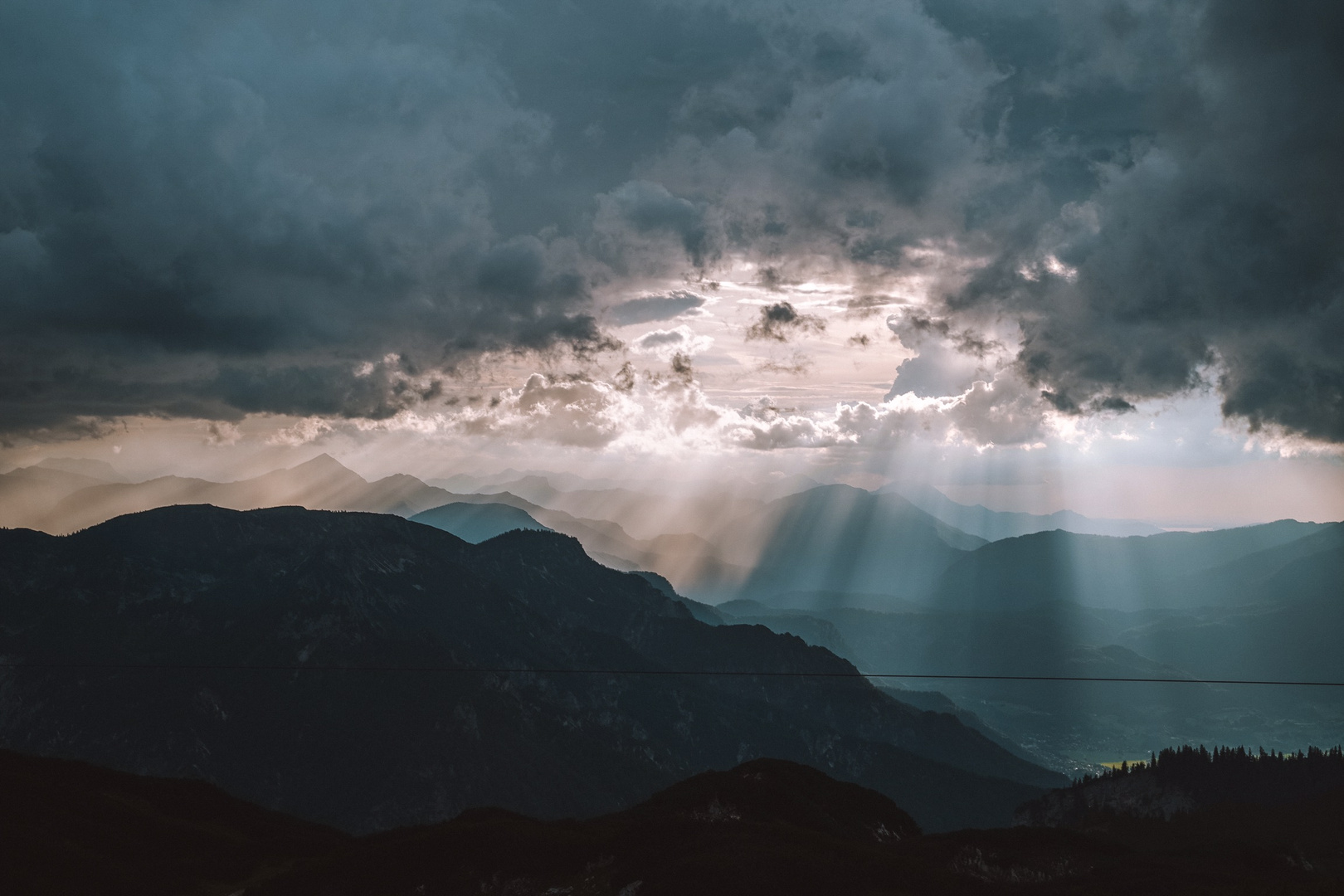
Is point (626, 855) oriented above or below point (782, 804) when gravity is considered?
above

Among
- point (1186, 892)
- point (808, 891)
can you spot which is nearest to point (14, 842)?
point (808, 891)

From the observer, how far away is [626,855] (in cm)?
11612

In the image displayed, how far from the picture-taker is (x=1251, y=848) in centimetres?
19325

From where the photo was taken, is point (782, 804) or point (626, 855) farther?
point (782, 804)

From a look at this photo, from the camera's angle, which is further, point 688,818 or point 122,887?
point 688,818

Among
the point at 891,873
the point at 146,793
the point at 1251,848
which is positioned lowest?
the point at 1251,848

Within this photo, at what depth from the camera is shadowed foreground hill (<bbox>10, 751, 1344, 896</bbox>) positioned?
10569cm

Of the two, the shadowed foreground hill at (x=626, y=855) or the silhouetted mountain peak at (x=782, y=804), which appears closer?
the shadowed foreground hill at (x=626, y=855)

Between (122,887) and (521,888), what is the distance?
63243 millimetres

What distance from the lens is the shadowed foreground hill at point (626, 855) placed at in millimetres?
105688

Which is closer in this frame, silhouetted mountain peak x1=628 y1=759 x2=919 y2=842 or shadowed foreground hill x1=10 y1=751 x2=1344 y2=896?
shadowed foreground hill x1=10 y1=751 x2=1344 y2=896

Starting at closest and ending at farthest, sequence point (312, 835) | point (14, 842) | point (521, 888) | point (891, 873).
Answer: point (891, 873) → point (521, 888) → point (14, 842) → point (312, 835)

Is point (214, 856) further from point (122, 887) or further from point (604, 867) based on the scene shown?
point (604, 867)

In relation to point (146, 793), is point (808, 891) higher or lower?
higher
